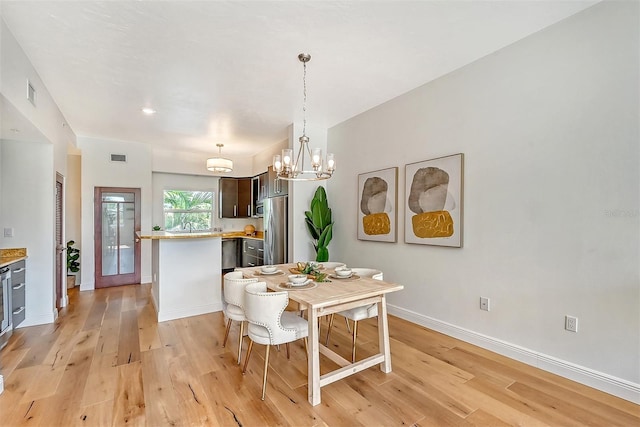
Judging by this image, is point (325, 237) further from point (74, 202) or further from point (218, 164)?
point (74, 202)

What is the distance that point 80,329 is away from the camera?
3.46m

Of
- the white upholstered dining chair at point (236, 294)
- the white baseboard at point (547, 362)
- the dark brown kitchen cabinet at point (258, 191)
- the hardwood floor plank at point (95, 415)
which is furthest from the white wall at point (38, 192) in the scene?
the white baseboard at point (547, 362)

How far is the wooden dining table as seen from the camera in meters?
2.08

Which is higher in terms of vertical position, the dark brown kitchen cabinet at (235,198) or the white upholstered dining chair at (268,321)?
the dark brown kitchen cabinet at (235,198)

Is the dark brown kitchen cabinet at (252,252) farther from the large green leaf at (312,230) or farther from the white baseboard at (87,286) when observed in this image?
the white baseboard at (87,286)

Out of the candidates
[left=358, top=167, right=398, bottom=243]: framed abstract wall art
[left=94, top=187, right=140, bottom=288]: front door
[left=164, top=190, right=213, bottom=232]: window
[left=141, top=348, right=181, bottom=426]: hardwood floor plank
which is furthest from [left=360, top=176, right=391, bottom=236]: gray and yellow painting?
[left=94, top=187, right=140, bottom=288]: front door

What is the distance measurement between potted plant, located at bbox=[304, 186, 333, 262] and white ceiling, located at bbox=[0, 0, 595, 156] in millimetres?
1433

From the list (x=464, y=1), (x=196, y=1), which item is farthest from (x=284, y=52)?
(x=464, y=1)

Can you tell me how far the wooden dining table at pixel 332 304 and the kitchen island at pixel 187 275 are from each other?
5.02 feet

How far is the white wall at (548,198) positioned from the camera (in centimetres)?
211

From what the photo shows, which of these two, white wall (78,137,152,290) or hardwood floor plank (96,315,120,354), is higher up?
white wall (78,137,152,290)

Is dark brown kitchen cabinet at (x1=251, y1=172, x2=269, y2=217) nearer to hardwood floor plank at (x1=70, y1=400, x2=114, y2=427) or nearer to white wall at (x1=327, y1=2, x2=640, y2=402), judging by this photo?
white wall at (x1=327, y1=2, x2=640, y2=402)

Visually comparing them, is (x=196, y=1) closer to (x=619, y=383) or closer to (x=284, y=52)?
(x=284, y=52)

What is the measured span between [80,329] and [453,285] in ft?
14.3
